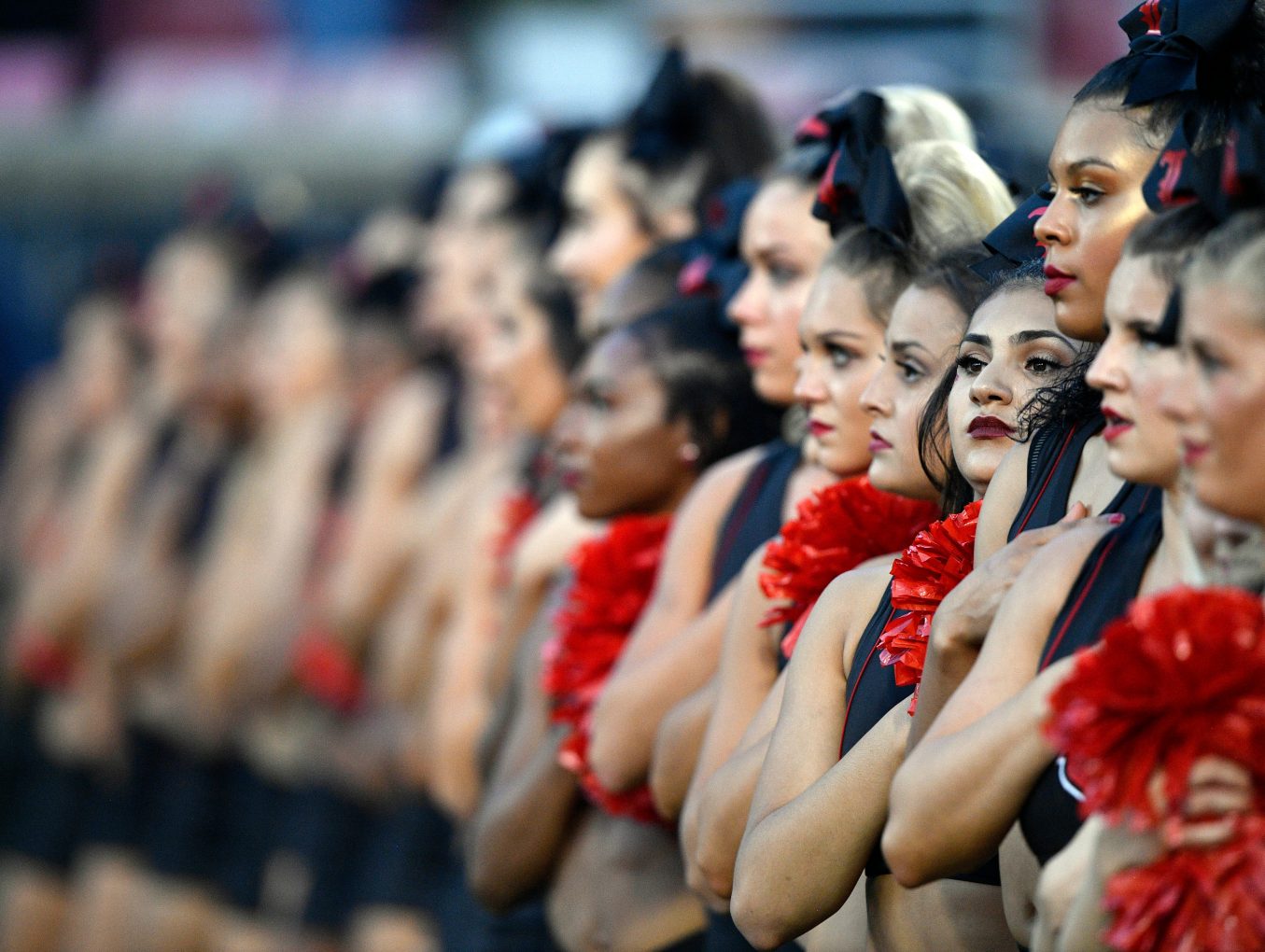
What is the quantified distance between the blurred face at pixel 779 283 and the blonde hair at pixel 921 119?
272 mm

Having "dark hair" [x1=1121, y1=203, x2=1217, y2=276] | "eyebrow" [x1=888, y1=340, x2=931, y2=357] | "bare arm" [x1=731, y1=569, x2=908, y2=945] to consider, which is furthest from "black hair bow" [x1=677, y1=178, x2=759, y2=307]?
"dark hair" [x1=1121, y1=203, x2=1217, y2=276]

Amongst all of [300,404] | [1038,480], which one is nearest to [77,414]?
[300,404]

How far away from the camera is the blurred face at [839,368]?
2.69 m

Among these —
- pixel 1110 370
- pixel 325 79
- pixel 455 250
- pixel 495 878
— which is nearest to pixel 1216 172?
pixel 1110 370

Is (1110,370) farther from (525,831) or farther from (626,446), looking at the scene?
(525,831)

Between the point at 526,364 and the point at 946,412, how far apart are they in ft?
7.90

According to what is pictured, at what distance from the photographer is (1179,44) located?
2.14 meters

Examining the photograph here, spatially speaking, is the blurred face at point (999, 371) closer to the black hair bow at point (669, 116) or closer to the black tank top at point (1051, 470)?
the black tank top at point (1051, 470)

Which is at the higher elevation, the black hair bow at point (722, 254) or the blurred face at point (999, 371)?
the blurred face at point (999, 371)

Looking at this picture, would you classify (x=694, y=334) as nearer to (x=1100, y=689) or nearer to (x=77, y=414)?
(x=1100, y=689)

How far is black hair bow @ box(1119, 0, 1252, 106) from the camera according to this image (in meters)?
2.10

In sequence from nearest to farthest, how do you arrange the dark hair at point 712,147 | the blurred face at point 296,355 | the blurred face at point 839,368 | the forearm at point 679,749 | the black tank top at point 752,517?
the blurred face at point 839,368 → the forearm at point 679,749 → the black tank top at point 752,517 → the dark hair at point 712,147 → the blurred face at point 296,355

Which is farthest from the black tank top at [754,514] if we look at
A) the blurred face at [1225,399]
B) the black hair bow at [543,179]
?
the black hair bow at [543,179]

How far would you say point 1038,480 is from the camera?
7.00ft
